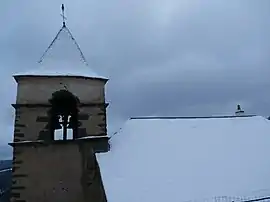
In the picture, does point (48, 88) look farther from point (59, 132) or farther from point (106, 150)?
point (106, 150)

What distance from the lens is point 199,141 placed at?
9867 mm

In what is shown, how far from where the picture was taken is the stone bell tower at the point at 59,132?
30.7ft

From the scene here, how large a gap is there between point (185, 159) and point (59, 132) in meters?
4.12

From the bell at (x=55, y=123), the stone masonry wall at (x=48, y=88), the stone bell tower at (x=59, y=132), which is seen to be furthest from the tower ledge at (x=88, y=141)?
the stone masonry wall at (x=48, y=88)

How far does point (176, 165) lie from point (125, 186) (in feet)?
5.10

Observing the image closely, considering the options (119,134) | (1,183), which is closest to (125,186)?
(119,134)

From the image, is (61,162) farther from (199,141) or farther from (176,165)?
(199,141)

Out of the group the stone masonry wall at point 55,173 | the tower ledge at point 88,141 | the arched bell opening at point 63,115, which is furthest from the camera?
the arched bell opening at point 63,115

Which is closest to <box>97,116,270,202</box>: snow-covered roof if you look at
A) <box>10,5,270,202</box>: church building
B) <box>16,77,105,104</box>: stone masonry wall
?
<box>10,5,270,202</box>: church building

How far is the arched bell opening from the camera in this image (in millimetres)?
10102

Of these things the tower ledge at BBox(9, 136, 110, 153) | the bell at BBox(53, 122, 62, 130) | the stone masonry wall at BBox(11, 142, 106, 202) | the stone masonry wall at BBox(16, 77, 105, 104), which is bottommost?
the stone masonry wall at BBox(11, 142, 106, 202)

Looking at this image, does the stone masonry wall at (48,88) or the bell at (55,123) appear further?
the bell at (55,123)

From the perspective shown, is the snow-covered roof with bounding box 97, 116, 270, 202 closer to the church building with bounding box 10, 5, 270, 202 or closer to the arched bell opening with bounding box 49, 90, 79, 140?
the church building with bounding box 10, 5, 270, 202

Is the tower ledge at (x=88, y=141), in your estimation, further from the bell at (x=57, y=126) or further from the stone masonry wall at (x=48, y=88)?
the stone masonry wall at (x=48, y=88)
